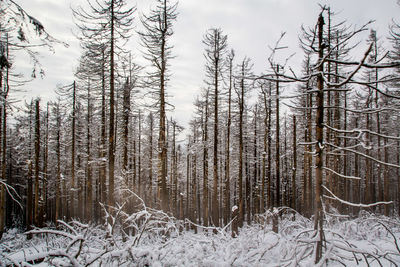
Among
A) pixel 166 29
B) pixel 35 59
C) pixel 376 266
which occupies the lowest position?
pixel 376 266

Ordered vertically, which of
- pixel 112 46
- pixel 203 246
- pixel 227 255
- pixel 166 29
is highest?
pixel 166 29

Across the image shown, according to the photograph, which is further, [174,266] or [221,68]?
[221,68]

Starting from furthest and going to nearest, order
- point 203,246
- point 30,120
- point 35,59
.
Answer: point 30,120, point 35,59, point 203,246

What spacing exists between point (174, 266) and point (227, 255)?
81cm

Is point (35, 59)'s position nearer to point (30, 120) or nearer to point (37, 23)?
point (37, 23)

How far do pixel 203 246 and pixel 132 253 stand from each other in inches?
52.0

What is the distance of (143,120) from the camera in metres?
27.8

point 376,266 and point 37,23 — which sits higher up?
point 37,23

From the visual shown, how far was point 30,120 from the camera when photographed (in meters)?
24.1

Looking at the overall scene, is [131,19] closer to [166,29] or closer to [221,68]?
[166,29]

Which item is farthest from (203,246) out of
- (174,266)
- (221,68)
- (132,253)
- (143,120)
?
(143,120)

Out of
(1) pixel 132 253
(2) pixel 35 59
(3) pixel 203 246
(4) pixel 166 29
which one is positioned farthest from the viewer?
(4) pixel 166 29

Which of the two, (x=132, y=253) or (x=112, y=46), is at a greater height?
(x=112, y=46)

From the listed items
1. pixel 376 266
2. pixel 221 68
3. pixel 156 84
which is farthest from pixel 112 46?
pixel 376 266
